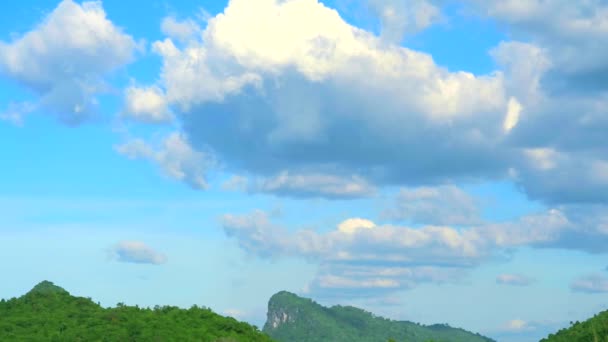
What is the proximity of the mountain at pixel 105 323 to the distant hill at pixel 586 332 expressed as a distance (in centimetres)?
4160

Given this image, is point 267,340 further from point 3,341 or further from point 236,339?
point 3,341

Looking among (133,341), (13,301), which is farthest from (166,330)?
(13,301)

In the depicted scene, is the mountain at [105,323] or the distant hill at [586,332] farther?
the mountain at [105,323]

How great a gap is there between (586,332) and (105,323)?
2514 inches

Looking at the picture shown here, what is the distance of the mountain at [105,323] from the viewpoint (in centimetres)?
10831

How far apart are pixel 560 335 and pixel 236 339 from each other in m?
45.9

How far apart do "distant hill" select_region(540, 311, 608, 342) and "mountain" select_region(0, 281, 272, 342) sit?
41.6 m

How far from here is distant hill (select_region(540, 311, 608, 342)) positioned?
100750 mm

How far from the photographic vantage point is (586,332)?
4168 inches

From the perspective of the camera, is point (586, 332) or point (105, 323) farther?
point (105, 323)

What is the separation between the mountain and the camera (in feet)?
355

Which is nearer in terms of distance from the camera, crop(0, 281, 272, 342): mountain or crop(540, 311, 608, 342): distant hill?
crop(540, 311, 608, 342): distant hill

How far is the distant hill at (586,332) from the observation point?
10075 cm

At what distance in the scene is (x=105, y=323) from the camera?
11288cm
